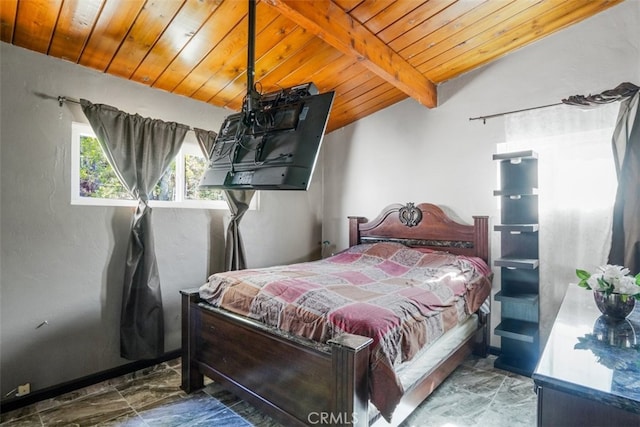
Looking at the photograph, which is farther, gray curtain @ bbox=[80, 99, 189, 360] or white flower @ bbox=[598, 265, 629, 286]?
gray curtain @ bbox=[80, 99, 189, 360]

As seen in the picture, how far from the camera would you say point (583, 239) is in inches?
108

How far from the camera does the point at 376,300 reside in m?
2.04

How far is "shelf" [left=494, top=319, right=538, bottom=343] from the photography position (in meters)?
2.69

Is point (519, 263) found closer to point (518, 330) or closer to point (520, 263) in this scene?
point (520, 263)

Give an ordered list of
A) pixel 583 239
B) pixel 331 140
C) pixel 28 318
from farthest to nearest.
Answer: pixel 331 140, pixel 583 239, pixel 28 318

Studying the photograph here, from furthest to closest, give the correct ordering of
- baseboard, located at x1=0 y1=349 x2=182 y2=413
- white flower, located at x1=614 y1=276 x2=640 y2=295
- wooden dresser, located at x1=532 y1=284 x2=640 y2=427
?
baseboard, located at x1=0 y1=349 x2=182 y2=413, white flower, located at x1=614 y1=276 x2=640 y2=295, wooden dresser, located at x1=532 y1=284 x2=640 y2=427

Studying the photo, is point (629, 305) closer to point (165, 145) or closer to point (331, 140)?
point (165, 145)

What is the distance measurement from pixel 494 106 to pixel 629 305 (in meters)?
2.36

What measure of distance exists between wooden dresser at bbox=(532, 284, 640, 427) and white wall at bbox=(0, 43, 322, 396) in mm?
2934

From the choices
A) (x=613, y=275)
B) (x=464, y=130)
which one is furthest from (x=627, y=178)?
(x=613, y=275)

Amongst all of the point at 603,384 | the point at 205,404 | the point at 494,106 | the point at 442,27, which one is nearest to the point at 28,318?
the point at 205,404

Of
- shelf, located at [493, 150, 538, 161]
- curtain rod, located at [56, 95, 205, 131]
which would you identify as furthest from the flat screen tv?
shelf, located at [493, 150, 538, 161]

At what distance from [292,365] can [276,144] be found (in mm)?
1323

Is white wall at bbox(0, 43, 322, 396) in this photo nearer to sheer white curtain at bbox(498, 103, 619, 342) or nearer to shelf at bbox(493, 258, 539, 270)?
shelf at bbox(493, 258, 539, 270)
